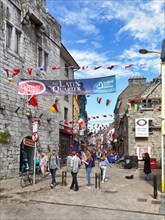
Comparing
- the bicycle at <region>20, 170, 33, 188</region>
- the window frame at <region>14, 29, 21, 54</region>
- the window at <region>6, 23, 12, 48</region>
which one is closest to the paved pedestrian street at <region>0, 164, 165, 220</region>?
the bicycle at <region>20, 170, 33, 188</region>

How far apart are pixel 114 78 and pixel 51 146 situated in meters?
8.84

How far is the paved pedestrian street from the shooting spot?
6984 mm

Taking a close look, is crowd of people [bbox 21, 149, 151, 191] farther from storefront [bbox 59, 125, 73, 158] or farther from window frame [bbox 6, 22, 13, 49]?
storefront [bbox 59, 125, 73, 158]

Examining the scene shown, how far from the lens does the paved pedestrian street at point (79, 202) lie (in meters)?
6.98

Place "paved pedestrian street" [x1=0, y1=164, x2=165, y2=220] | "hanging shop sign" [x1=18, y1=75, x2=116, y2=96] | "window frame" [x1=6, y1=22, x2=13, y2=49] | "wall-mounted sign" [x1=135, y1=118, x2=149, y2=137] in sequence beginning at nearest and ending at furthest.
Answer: "paved pedestrian street" [x1=0, y1=164, x2=165, y2=220], "hanging shop sign" [x1=18, y1=75, x2=116, y2=96], "window frame" [x1=6, y1=22, x2=13, y2=49], "wall-mounted sign" [x1=135, y1=118, x2=149, y2=137]

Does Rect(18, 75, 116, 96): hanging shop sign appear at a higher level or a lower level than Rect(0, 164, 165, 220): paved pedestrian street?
higher

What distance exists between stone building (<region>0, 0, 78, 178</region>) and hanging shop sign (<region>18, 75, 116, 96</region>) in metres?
1.22

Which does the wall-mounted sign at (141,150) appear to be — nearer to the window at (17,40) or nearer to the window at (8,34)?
the window at (17,40)

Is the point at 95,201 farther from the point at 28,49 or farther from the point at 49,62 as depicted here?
the point at 49,62

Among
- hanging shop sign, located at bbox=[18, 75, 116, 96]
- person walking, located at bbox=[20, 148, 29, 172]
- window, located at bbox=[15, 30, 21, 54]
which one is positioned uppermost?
window, located at bbox=[15, 30, 21, 54]

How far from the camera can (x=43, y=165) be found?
13.9 meters

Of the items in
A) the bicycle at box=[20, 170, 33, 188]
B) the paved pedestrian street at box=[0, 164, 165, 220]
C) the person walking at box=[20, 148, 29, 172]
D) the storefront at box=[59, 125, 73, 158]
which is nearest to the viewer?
the paved pedestrian street at box=[0, 164, 165, 220]

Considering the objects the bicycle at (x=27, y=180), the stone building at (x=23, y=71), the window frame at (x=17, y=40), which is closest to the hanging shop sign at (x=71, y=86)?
the stone building at (x=23, y=71)

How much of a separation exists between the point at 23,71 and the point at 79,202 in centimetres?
922
